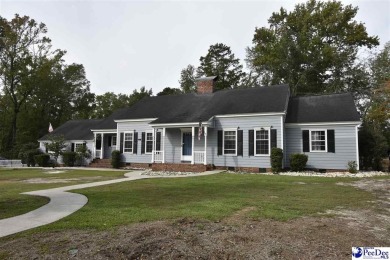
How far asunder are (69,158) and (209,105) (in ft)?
44.5

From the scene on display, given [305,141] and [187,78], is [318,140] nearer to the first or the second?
[305,141]

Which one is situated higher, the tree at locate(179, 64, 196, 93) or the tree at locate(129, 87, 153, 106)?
the tree at locate(179, 64, 196, 93)

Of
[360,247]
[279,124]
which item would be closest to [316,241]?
[360,247]

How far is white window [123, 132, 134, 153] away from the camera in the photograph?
2327 centimetres

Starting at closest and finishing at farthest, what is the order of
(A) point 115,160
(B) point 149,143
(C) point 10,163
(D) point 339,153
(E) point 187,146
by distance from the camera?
(D) point 339,153, (E) point 187,146, (B) point 149,143, (A) point 115,160, (C) point 10,163

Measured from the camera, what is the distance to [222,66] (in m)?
45.3

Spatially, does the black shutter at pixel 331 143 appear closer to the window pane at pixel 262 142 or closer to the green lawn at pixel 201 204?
the window pane at pixel 262 142

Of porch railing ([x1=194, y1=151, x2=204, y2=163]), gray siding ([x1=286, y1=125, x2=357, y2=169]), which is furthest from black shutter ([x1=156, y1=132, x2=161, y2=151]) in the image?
gray siding ([x1=286, y1=125, x2=357, y2=169])

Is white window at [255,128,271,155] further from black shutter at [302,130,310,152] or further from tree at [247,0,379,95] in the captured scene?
tree at [247,0,379,95]

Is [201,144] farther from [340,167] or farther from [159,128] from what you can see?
[340,167]

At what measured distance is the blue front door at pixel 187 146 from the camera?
20938 millimetres

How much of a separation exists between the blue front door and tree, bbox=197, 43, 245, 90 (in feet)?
74.9

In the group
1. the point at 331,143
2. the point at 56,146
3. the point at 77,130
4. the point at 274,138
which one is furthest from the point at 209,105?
the point at 77,130

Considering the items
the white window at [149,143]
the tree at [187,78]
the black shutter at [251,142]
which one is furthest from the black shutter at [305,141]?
the tree at [187,78]
